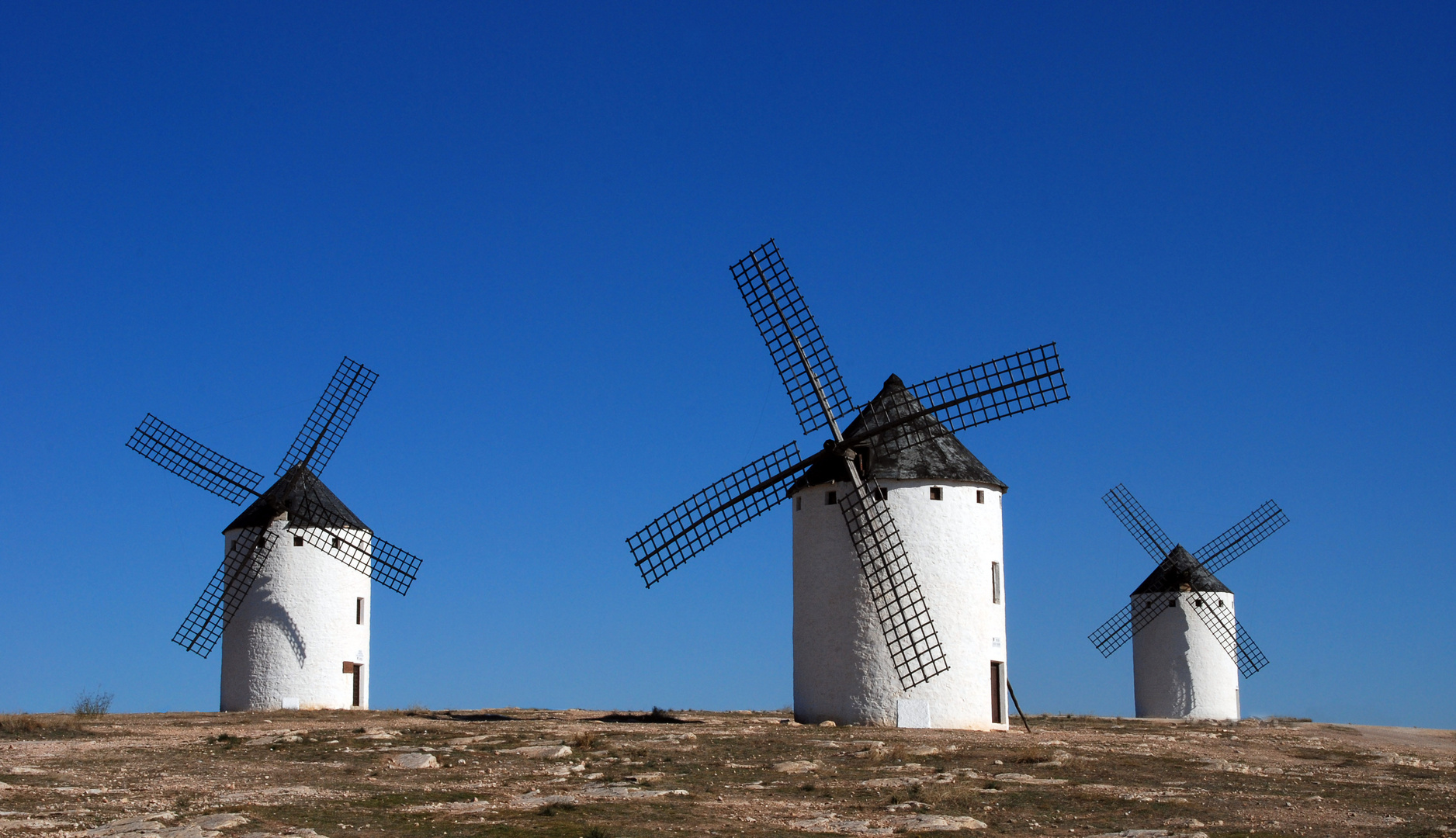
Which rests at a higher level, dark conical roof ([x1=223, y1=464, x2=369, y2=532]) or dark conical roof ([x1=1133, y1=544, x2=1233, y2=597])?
dark conical roof ([x1=223, y1=464, x2=369, y2=532])

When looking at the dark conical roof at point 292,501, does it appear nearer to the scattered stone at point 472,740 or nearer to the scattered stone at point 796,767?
the scattered stone at point 472,740

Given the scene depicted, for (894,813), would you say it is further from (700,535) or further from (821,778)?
(700,535)

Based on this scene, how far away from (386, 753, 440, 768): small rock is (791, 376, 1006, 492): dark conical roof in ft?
36.4

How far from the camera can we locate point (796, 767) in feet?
71.0

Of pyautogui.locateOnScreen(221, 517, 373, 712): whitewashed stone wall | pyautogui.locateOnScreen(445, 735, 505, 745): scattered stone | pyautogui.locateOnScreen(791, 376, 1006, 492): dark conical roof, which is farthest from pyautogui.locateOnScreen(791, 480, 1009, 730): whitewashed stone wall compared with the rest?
pyautogui.locateOnScreen(221, 517, 373, 712): whitewashed stone wall

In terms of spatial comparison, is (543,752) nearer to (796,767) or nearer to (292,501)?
(796,767)

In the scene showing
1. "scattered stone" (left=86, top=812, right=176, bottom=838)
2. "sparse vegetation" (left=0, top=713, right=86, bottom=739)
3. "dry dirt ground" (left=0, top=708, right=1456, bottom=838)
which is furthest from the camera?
"sparse vegetation" (left=0, top=713, right=86, bottom=739)

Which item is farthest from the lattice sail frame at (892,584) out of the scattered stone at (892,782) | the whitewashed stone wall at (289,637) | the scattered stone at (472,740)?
the whitewashed stone wall at (289,637)

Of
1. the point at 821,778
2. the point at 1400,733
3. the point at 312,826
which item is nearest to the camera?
the point at 312,826

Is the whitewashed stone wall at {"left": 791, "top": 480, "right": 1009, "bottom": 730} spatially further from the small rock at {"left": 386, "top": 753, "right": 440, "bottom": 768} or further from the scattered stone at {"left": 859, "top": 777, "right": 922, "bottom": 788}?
the small rock at {"left": 386, "top": 753, "right": 440, "bottom": 768}

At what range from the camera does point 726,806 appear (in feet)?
58.7

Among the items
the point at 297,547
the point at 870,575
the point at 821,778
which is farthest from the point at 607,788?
the point at 297,547

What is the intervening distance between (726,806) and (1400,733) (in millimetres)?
31378

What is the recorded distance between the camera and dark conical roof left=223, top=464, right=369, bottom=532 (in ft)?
123
